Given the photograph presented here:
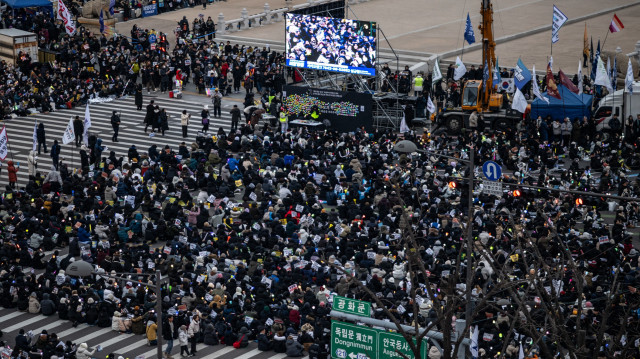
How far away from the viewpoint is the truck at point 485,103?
48.7m

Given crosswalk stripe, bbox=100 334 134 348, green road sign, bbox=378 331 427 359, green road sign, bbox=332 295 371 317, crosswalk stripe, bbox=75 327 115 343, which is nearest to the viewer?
green road sign, bbox=378 331 427 359

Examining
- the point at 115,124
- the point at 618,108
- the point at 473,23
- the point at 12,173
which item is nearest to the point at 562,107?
the point at 618,108

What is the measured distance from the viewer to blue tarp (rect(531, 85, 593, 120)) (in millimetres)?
48125

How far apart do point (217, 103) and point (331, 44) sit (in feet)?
20.7

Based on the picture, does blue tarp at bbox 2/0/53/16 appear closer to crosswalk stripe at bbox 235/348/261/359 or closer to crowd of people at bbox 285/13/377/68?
crowd of people at bbox 285/13/377/68

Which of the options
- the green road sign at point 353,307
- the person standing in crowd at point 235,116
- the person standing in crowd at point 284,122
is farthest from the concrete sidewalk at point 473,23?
the green road sign at point 353,307

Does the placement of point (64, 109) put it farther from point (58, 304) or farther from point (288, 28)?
point (58, 304)

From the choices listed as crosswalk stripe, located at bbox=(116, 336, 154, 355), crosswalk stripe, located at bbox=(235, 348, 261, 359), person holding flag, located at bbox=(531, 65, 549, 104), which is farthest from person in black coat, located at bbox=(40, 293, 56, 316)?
person holding flag, located at bbox=(531, 65, 549, 104)

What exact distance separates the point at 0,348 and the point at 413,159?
19.6 metres

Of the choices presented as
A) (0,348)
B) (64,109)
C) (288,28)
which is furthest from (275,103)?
(0,348)

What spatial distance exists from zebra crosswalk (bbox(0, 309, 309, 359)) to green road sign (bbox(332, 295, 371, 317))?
29.6 feet

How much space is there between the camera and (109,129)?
51.6 metres

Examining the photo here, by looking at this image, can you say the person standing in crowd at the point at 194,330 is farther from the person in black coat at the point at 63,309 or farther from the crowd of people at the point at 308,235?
the person in black coat at the point at 63,309

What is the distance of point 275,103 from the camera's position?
51.5 meters
